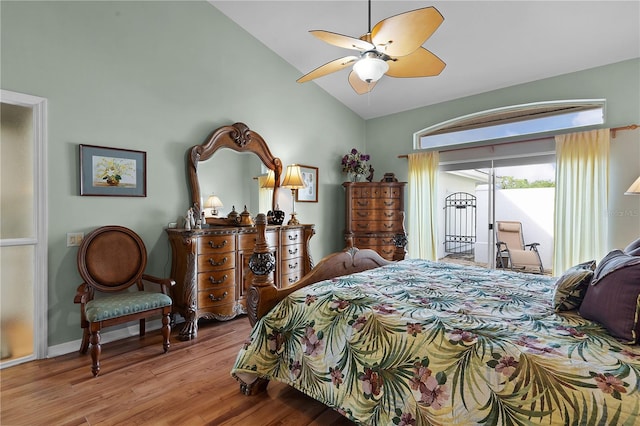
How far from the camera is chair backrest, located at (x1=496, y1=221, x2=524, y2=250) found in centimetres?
440

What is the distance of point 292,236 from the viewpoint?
407cm

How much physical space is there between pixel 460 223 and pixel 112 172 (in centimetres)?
463

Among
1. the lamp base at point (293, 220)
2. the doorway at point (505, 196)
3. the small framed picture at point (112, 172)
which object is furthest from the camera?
the lamp base at point (293, 220)

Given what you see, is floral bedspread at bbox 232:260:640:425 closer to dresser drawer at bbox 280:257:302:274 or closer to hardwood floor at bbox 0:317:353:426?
hardwood floor at bbox 0:317:353:426

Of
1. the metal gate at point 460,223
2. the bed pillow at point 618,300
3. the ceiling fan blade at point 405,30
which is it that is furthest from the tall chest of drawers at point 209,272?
the metal gate at point 460,223

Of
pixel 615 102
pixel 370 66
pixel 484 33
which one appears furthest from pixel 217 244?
pixel 615 102

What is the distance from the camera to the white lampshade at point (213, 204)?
3.61 meters

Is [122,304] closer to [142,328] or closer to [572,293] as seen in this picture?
[142,328]

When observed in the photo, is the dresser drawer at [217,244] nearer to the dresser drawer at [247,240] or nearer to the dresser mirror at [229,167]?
the dresser drawer at [247,240]

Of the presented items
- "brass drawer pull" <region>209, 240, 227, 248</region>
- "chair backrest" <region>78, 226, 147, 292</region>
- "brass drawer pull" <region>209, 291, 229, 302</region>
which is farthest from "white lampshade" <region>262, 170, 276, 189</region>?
"chair backrest" <region>78, 226, 147, 292</region>

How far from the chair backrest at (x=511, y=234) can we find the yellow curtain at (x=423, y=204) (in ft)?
2.86

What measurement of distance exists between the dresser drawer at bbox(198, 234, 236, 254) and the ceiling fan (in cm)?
179

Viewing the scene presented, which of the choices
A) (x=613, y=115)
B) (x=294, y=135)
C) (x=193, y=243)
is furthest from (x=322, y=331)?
(x=613, y=115)

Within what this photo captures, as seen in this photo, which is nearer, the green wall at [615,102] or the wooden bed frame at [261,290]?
the wooden bed frame at [261,290]
